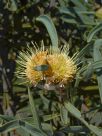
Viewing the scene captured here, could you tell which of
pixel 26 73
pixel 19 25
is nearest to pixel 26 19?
pixel 19 25

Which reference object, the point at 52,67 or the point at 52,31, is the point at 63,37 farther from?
the point at 52,67

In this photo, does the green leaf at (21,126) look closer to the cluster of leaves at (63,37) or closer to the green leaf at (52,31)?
the cluster of leaves at (63,37)

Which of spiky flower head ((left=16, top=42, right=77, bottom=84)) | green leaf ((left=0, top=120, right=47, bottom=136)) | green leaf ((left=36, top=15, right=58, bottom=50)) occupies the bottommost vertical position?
green leaf ((left=0, top=120, right=47, bottom=136))

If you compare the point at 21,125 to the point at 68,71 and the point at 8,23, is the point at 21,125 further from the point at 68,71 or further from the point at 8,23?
the point at 8,23

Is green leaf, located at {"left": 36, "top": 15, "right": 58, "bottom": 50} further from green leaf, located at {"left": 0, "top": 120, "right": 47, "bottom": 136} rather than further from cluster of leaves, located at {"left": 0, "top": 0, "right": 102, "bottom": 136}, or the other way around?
green leaf, located at {"left": 0, "top": 120, "right": 47, "bottom": 136}

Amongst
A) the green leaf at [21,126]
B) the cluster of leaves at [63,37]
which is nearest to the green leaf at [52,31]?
the cluster of leaves at [63,37]

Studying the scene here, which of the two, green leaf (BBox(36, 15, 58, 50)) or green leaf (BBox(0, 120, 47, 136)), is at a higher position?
green leaf (BBox(36, 15, 58, 50))

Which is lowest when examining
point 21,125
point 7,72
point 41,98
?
point 21,125

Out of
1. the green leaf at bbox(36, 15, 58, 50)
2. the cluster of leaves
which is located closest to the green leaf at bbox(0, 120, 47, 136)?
the cluster of leaves

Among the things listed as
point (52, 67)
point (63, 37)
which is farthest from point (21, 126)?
point (63, 37)
